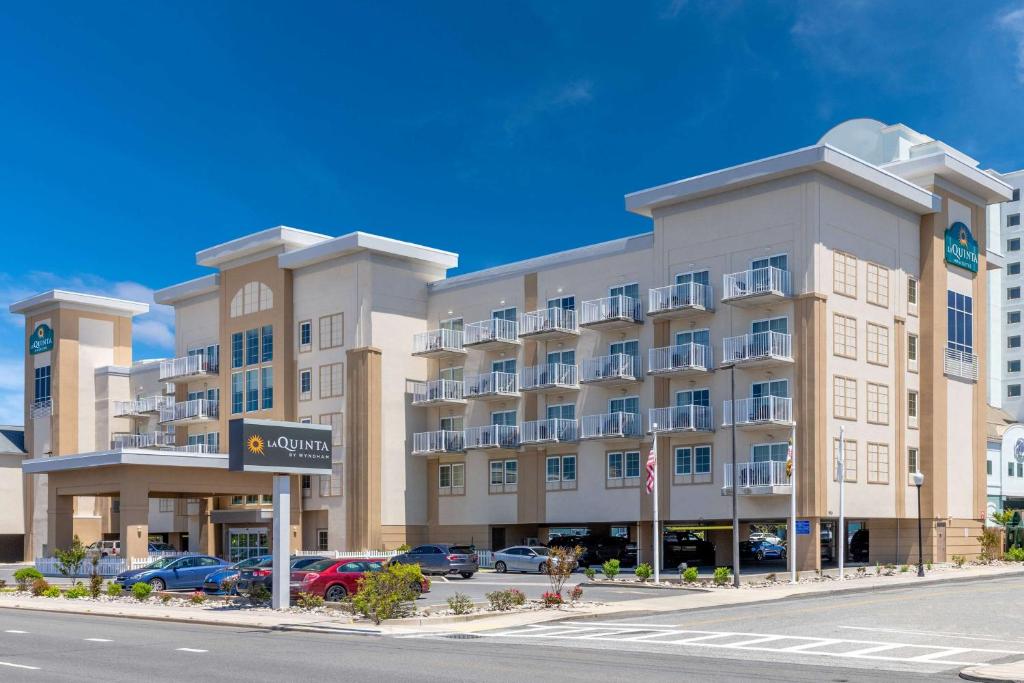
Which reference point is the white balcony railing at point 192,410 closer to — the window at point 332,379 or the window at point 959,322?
the window at point 332,379

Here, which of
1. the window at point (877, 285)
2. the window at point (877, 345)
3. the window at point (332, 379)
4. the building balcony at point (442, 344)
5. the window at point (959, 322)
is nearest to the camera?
the window at point (877, 345)

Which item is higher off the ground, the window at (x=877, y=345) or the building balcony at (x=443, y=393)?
the window at (x=877, y=345)

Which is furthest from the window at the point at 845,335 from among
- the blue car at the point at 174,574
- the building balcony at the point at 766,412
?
the blue car at the point at 174,574

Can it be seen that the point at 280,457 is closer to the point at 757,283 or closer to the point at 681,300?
the point at 757,283

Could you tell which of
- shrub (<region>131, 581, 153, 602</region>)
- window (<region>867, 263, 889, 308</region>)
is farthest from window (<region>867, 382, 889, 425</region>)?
shrub (<region>131, 581, 153, 602</region>)

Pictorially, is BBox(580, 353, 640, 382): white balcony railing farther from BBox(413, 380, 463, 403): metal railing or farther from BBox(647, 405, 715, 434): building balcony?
BBox(413, 380, 463, 403): metal railing

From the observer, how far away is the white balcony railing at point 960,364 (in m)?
56.9

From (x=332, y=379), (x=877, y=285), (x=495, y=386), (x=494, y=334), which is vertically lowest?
(x=495, y=386)

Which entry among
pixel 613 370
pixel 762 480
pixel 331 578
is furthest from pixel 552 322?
pixel 331 578

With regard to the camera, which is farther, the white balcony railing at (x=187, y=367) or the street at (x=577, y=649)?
the white balcony railing at (x=187, y=367)

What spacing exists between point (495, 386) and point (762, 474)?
51.7ft

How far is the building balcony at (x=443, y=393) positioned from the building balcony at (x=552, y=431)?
17.4 feet

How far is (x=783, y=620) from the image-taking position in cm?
2919

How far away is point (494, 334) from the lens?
6103 centimetres
